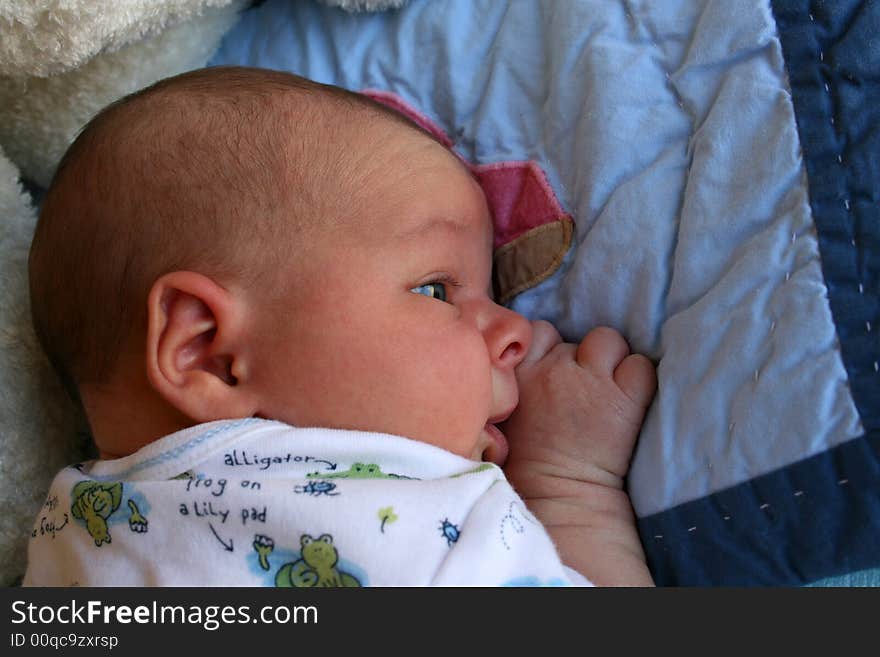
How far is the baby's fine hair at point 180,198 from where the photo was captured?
0.94 metres

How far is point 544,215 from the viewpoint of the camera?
3.75 feet

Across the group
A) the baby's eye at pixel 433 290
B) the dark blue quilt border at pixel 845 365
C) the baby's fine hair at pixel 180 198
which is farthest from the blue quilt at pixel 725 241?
the baby's fine hair at pixel 180 198

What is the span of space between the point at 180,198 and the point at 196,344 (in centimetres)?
15

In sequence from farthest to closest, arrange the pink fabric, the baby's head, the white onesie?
the pink fabric, the baby's head, the white onesie

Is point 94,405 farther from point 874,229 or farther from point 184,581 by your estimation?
point 874,229

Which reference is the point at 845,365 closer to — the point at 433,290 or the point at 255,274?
the point at 433,290

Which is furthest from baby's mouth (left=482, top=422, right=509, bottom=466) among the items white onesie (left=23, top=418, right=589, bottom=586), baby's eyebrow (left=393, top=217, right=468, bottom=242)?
baby's eyebrow (left=393, top=217, right=468, bottom=242)

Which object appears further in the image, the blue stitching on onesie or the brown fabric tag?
the brown fabric tag

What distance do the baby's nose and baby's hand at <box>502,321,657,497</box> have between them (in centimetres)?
5

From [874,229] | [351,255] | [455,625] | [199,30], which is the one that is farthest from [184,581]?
[199,30]

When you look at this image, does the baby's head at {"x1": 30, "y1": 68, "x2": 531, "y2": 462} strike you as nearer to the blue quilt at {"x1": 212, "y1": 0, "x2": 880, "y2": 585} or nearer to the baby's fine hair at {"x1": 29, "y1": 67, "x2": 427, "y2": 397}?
the baby's fine hair at {"x1": 29, "y1": 67, "x2": 427, "y2": 397}

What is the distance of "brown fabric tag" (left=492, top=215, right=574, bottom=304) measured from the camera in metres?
1.13

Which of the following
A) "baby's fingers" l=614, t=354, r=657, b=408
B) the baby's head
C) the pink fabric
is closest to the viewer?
the baby's head

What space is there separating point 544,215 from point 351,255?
295 mm
